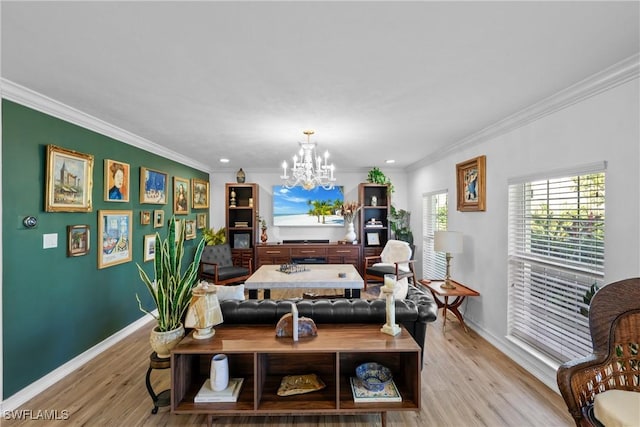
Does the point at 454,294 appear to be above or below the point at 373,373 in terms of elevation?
above

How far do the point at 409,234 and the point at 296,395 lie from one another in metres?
4.35

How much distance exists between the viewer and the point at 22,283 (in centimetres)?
227

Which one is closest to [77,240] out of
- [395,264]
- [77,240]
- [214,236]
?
[77,240]

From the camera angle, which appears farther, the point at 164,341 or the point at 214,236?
the point at 214,236

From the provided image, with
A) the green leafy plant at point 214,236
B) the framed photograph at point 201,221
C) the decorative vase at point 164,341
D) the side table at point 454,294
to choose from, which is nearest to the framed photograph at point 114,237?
the decorative vase at point 164,341

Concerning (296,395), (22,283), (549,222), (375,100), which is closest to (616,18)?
(375,100)

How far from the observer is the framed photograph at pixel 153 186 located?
3.79 metres

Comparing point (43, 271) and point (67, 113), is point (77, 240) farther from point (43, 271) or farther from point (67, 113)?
point (67, 113)

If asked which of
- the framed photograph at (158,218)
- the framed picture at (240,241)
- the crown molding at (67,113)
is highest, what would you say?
the crown molding at (67,113)

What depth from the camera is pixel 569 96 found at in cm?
219

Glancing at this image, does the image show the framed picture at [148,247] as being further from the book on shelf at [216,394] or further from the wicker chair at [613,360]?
the wicker chair at [613,360]

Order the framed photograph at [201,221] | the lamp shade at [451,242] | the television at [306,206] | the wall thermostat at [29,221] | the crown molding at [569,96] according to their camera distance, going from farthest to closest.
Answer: the television at [306,206]
the framed photograph at [201,221]
the lamp shade at [451,242]
the wall thermostat at [29,221]
the crown molding at [569,96]

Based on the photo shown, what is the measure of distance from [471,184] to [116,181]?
4.29 meters

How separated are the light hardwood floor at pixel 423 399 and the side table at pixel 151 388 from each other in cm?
7
